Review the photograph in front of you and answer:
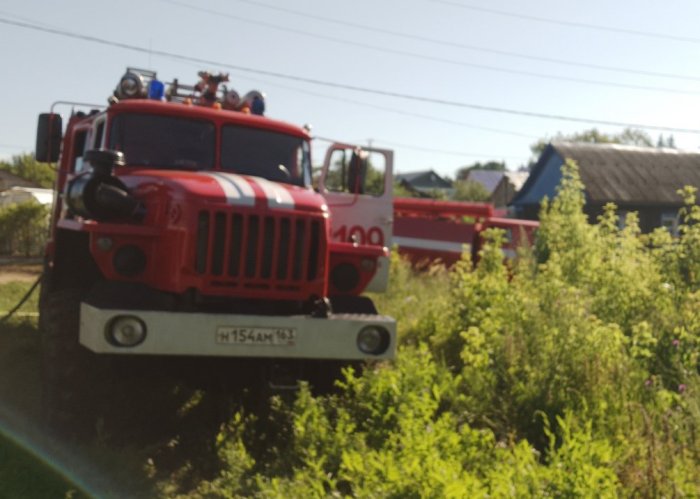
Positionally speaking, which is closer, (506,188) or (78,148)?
(78,148)

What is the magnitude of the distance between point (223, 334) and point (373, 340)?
3.49 feet

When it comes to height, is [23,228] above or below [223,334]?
below

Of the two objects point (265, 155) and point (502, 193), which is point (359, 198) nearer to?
point (265, 155)

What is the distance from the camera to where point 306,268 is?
230 inches

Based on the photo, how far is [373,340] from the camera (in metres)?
5.85

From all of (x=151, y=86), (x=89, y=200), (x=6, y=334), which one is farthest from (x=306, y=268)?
(x=6, y=334)

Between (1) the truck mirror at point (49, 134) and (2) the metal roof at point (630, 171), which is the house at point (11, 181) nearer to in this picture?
(2) the metal roof at point (630, 171)

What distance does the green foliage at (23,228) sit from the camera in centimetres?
2348

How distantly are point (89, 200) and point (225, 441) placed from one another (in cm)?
185

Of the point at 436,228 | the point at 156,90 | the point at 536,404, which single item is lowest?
the point at 536,404

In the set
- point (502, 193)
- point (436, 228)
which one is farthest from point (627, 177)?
point (502, 193)

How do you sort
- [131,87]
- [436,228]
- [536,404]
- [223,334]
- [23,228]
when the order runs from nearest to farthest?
1. [223,334]
2. [536,404]
3. [131,87]
4. [436,228]
5. [23,228]

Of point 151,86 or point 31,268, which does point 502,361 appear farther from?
point 31,268

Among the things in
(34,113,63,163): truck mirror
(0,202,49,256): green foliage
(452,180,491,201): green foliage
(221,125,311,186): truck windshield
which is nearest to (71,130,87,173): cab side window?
(34,113,63,163): truck mirror
